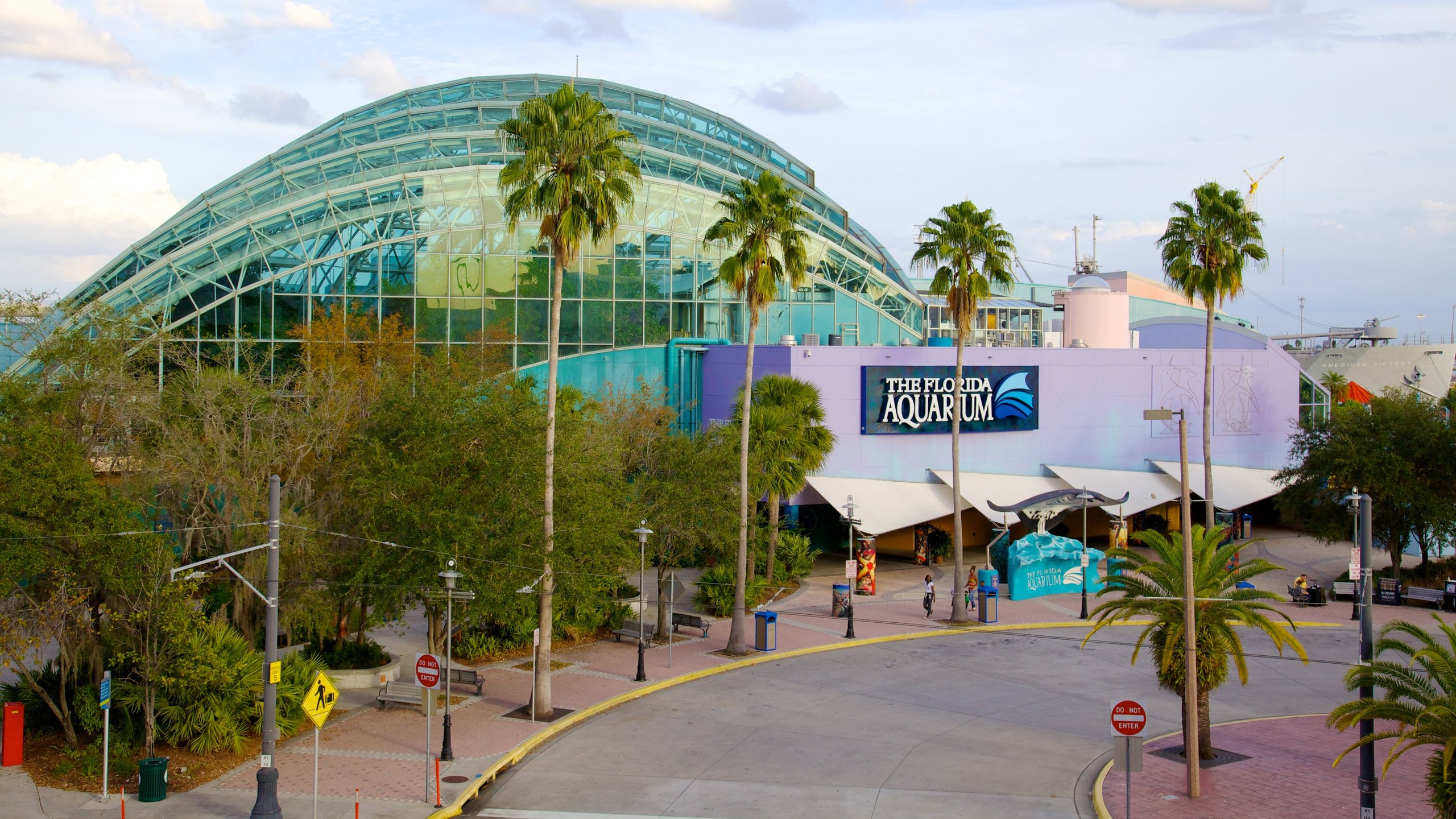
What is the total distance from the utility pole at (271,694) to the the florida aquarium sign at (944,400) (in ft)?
101

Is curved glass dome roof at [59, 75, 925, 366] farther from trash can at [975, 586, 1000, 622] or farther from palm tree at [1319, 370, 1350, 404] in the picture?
palm tree at [1319, 370, 1350, 404]

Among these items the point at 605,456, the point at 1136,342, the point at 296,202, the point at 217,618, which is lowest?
the point at 217,618

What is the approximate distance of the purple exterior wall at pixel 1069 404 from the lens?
47.0 m

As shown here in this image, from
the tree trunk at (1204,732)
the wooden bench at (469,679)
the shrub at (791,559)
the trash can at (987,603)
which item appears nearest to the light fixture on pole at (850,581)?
the shrub at (791,559)

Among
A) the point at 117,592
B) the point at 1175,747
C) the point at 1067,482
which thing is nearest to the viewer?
the point at 117,592

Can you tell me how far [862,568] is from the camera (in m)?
42.2

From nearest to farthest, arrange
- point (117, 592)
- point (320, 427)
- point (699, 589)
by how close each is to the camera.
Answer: point (117, 592) < point (320, 427) < point (699, 589)

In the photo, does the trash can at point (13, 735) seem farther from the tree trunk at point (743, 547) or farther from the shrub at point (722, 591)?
the shrub at point (722, 591)

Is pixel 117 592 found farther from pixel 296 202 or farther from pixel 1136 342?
pixel 1136 342

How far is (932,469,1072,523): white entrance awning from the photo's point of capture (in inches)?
1841

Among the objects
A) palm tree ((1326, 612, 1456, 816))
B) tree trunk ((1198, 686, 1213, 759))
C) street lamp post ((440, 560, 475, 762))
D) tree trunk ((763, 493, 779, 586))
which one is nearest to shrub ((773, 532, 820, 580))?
tree trunk ((763, 493, 779, 586))

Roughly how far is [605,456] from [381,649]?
781 centimetres

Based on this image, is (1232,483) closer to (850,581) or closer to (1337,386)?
(850,581)

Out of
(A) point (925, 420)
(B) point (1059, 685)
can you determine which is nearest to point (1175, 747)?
(B) point (1059, 685)
